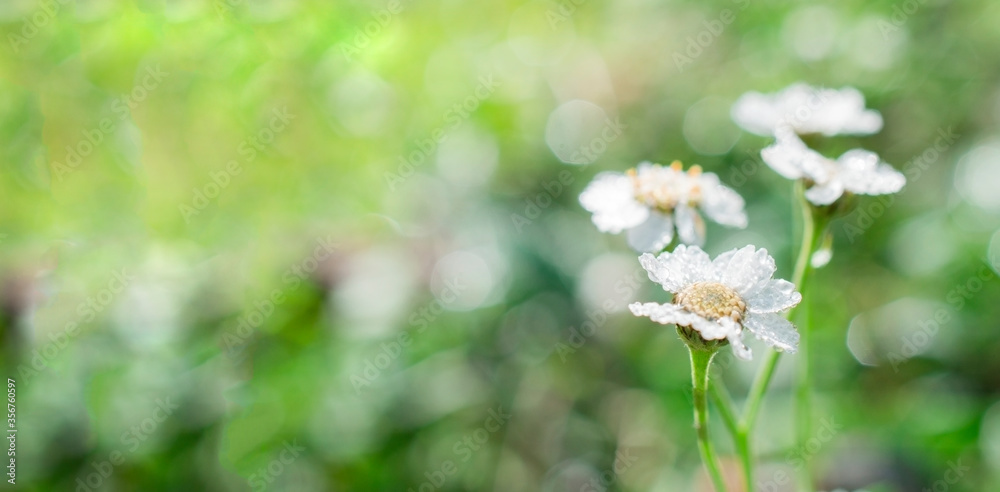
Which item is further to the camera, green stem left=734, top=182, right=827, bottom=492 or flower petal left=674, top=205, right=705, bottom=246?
flower petal left=674, top=205, right=705, bottom=246

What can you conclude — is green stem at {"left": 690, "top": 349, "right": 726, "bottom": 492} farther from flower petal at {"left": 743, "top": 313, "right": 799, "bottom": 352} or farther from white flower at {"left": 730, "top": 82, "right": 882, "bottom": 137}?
white flower at {"left": 730, "top": 82, "right": 882, "bottom": 137}

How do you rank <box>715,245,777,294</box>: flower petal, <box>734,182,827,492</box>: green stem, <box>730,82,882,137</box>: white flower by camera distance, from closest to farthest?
<box>715,245,777,294</box>: flower petal → <box>734,182,827,492</box>: green stem → <box>730,82,882,137</box>: white flower

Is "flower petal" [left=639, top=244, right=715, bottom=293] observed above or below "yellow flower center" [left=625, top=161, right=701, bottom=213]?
above

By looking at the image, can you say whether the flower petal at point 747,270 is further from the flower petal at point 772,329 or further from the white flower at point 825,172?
the white flower at point 825,172

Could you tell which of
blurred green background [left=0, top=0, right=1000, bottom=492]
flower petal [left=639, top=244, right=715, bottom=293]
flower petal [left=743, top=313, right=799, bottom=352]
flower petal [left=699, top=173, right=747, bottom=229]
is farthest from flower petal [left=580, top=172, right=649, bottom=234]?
blurred green background [left=0, top=0, right=1000, bottom=492]

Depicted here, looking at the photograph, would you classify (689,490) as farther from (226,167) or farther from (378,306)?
(226,167)

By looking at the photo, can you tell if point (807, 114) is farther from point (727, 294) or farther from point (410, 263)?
point (410, 263)

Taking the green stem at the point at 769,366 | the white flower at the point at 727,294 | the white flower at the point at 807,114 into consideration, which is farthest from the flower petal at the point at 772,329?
the white flower at the point at 807,114

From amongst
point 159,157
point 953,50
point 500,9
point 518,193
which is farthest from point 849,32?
point 159,157
